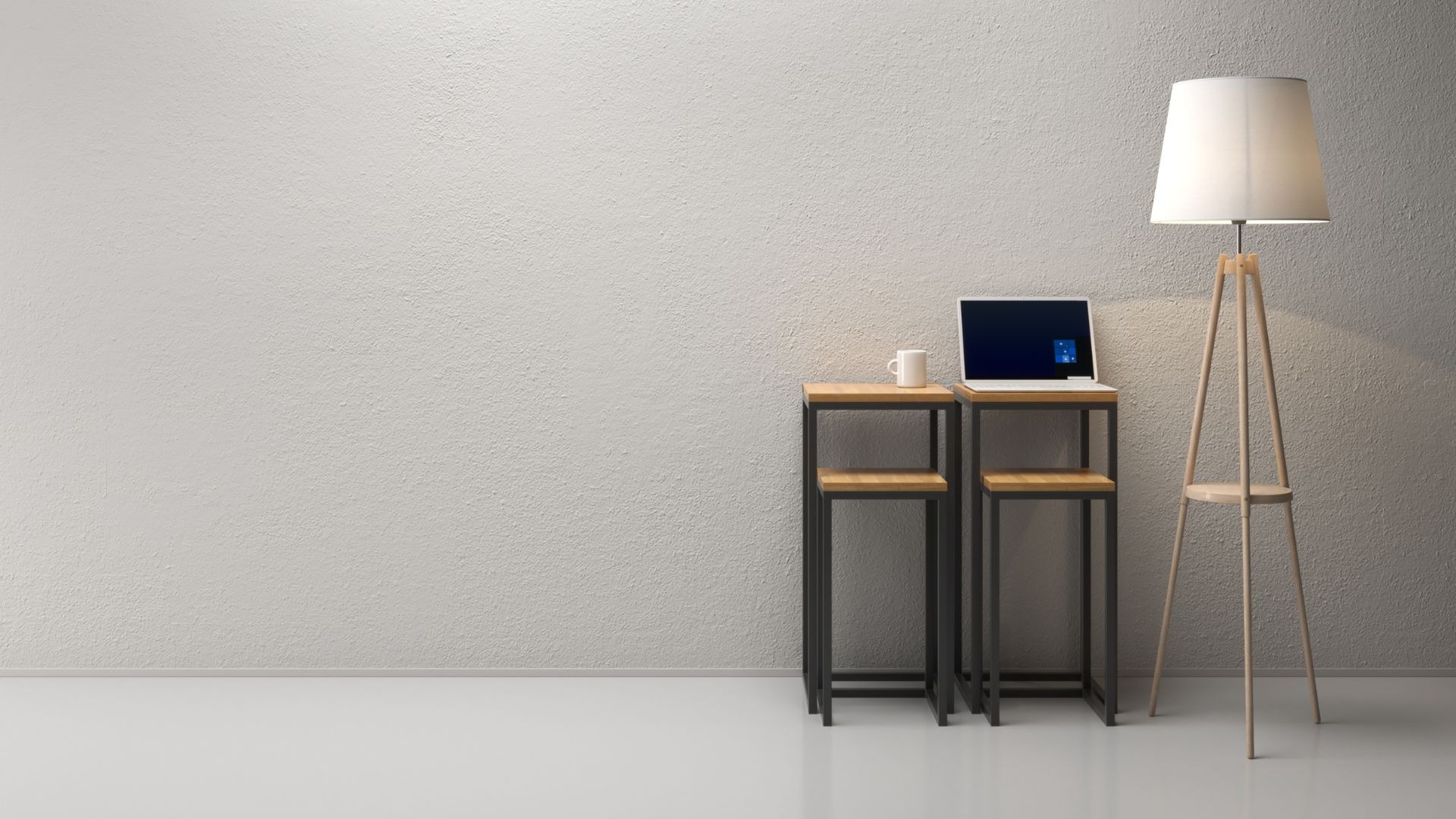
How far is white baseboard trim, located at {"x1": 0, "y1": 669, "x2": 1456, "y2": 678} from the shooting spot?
333 centimetres

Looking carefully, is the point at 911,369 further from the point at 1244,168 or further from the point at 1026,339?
the point at 1244,168

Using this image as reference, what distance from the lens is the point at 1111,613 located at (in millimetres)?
2910

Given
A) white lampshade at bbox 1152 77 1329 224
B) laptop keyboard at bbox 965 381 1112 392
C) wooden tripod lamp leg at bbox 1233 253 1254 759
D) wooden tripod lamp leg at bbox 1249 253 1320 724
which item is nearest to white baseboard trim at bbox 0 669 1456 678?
wooden tripod lamp leg at bbox 1249 253 1320 724

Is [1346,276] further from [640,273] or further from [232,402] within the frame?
[232,402]

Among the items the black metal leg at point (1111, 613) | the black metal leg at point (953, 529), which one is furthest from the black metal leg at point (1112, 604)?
the black metal leg at point (953, 529)

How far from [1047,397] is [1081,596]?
0.70m

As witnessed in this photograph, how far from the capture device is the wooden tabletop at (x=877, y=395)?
9.56 ft

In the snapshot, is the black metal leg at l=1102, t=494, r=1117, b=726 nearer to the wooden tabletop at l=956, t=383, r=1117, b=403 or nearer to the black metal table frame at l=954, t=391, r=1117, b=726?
the black metal table frame at l=954, t=391, r=1117, b=726

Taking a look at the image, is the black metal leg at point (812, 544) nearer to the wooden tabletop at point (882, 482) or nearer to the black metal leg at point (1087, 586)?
the wooden tabletop at point (882, 482)

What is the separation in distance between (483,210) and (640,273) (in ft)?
1.53

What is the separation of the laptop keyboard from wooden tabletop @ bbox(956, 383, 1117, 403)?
2cm

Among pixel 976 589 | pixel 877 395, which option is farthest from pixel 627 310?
pixel 976 589

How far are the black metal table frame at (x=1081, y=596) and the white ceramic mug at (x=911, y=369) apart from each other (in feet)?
0.37

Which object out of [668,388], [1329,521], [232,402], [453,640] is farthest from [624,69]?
[1329,521]
